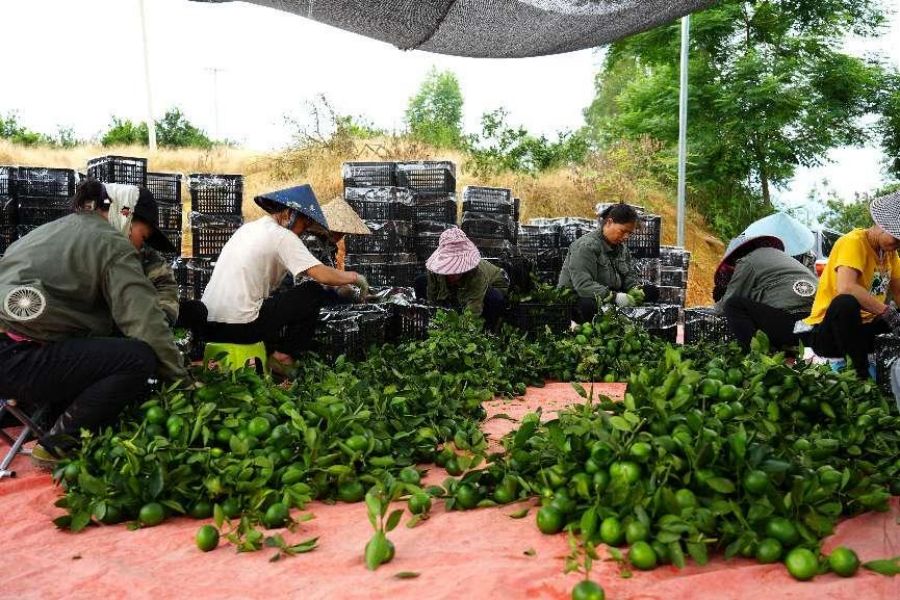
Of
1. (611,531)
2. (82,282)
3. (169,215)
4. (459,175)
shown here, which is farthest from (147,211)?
(459,175)

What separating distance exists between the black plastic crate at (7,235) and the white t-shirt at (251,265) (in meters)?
1.76

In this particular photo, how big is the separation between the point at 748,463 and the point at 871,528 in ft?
1.74

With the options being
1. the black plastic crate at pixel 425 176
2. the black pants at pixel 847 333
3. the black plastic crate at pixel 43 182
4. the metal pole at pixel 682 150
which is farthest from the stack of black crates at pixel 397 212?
the metal pole at pixel 682 150

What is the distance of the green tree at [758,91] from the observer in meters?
19.3

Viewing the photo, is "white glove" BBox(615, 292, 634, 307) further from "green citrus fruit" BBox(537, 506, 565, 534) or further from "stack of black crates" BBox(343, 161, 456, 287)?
"green citrus fruit" BBox(537, 506, 565, 534)

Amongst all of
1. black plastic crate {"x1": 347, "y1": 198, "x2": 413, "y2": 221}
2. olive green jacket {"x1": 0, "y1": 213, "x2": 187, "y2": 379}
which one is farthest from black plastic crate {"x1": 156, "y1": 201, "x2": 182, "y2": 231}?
olive green jacket {"x1": 0, "y1": 213, "x2": 187, "y2": 379}

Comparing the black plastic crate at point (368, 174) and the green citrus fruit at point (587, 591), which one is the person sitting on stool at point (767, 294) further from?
the green citrus fruit at point (587, 591)

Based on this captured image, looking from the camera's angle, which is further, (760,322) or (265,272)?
(760,322)

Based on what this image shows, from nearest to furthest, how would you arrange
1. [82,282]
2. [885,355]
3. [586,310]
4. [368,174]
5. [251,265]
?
[82,282]
[885,355]
[251,265]
[586,310]
[368,174]

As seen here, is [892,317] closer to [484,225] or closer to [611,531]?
[611,531]

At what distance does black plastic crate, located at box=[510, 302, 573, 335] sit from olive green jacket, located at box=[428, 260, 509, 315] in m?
0.36

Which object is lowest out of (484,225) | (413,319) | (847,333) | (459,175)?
(413,319)

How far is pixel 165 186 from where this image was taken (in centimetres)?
596

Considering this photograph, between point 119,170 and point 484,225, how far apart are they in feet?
10.3
